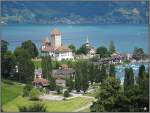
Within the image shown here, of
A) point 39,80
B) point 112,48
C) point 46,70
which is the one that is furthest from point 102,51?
point 39,80

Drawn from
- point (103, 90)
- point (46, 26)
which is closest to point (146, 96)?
point (103, 90)

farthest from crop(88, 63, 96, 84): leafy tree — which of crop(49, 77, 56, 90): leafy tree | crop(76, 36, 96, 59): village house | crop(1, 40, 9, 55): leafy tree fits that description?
crop(76, 36, 96, 59): village house

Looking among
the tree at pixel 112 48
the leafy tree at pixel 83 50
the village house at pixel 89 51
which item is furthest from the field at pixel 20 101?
the leafy tree at pixel 83 50

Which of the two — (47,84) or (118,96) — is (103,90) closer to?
(118,96)

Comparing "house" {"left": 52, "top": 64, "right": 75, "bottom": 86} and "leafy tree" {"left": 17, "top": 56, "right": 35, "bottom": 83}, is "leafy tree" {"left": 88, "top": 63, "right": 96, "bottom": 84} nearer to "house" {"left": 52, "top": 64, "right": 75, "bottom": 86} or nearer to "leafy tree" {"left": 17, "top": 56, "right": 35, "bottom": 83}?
"house" {"left": 52, "top": 64, "right": 75, "bottom": 86}

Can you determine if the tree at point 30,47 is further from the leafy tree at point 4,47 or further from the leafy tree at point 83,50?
the leafy tree at point 83,50
